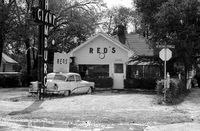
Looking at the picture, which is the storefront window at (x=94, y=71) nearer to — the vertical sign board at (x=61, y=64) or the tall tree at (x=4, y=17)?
the vertical sign board at (x=61, y=64)

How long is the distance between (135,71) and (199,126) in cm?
1720

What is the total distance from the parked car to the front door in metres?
5.41

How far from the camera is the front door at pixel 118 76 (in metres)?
25.7

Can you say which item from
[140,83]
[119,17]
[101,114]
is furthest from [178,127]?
[119,17]

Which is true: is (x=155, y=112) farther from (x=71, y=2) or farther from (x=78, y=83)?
(x=71, y=2)

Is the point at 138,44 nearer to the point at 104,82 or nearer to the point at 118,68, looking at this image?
the point at 118,68

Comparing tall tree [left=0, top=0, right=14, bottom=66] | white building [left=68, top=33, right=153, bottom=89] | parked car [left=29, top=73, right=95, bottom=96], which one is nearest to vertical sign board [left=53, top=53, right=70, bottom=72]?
parked car [left=29, top=73, right=95, bottom=96]

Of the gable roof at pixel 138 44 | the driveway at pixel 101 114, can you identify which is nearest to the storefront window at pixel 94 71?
the gable roof at pixel 138 44

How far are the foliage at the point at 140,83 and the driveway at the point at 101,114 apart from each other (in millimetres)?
8974

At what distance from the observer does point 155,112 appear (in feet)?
39.9

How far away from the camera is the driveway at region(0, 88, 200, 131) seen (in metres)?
9.86

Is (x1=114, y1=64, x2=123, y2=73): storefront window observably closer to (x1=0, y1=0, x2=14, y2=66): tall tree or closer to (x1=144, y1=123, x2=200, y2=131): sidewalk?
(x1=0, y1=0, x2=14, y2=66): tall tree

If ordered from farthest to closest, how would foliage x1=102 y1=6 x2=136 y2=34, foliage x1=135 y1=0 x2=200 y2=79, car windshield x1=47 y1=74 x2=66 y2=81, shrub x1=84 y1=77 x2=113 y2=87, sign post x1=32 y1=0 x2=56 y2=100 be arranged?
foliage x1=102 y1=6 x2=136 y2=34
shrub x1=84 y1=77 x2=113 y2=87
foliage x1=135 y1=0 x2=200 y2=79
car windshield x1=47 y1=74 x2=66 y2=81
sign post x1=32 y1=0 x2=56 y2=100

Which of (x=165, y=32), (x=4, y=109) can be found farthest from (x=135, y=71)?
(x=4, y=109)
